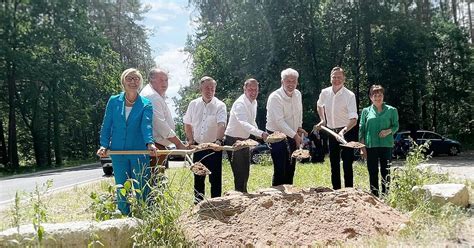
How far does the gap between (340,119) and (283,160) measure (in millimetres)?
1195

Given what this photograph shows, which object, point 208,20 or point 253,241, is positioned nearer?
point 253,241

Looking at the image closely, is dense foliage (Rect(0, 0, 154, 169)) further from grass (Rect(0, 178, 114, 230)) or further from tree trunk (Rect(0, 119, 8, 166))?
grass (Rect(0, 178, 114, 230))

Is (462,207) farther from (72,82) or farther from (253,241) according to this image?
(72,82)

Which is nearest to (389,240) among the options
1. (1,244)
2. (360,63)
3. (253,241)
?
(253,241)

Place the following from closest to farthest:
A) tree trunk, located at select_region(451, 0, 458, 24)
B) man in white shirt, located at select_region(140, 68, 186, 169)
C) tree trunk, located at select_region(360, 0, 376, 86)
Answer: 1. man in white shirt, located at select_region(140, 68, 186, 169)
2. tree trunk, located at select_region(360, 0, 376, 86)
3. tree trunk, located at select_region(451, 0, 458, 24)

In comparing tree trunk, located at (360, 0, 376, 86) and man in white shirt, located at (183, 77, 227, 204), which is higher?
tree trunk, located at (360, 0, 376, 86)

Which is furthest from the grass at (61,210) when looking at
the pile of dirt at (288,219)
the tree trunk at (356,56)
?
the tree trunk at (356,56)

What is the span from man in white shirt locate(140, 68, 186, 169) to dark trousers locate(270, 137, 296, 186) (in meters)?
1.11

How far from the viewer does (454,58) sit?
2856cm

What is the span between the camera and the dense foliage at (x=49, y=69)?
26.5 metres

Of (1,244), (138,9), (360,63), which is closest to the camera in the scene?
(1,244)

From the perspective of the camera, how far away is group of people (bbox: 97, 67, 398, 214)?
4.68 m

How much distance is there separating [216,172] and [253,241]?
1.56 meters

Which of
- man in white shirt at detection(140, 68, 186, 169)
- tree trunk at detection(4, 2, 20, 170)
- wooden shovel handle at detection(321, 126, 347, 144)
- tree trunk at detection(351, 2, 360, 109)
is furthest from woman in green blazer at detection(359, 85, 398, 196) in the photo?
tree trunk at detection(4, 2, 20, 170)
